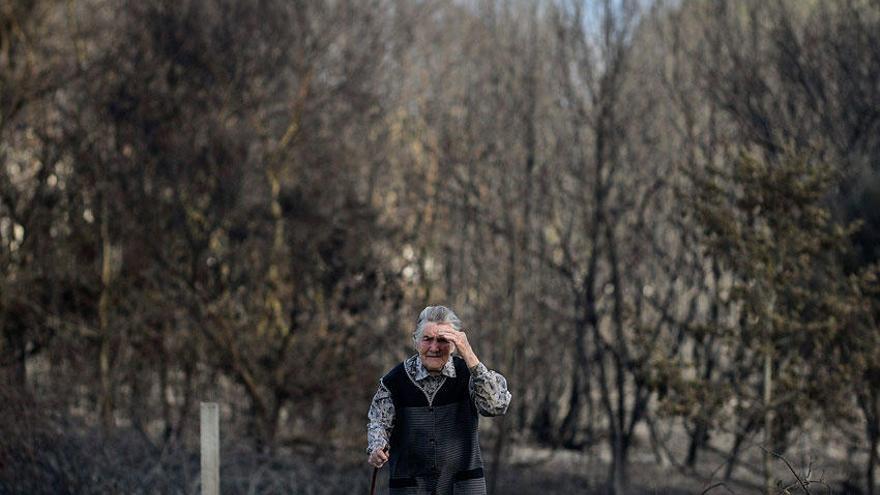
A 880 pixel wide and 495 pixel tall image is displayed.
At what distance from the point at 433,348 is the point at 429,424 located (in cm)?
41

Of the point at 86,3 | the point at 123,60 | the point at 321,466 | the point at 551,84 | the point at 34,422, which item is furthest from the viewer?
the point at 551,84

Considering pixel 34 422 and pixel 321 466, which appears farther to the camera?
pixel 321 466

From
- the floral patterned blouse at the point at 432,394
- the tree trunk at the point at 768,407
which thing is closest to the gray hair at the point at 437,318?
the floral patterned blouse at the point at 432,394

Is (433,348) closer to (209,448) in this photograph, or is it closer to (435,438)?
(435,438)

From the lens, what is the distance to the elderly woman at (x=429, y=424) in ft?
19.9

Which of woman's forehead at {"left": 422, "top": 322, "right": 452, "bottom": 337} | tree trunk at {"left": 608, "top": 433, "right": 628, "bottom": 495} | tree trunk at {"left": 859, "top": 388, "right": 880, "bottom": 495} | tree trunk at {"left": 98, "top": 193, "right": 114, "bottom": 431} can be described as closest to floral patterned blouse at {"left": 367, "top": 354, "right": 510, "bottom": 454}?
woman's forehead at {"left": 422, "top": 322, "right": 452, "bottom": 337}

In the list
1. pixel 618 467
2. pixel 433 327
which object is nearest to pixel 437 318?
pixel 433 327

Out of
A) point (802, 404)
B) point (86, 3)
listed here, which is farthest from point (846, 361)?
point (86, 3)

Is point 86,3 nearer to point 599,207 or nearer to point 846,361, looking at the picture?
point 599,207

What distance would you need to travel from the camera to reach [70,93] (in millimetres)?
17859

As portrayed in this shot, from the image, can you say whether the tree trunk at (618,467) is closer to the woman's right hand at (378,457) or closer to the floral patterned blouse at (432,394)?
the floral patterned blouse at (432,394)

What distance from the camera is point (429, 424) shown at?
6.09 m

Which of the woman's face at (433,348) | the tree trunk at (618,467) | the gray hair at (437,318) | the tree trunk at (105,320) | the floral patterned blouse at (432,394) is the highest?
the tree trunk at (105,320)

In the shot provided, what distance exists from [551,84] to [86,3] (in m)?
6.88
